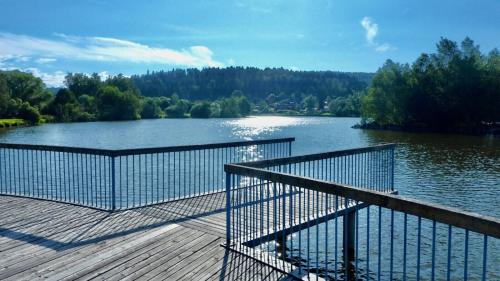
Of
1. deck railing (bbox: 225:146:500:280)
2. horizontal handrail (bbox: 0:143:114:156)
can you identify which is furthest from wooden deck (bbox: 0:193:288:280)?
horizontal handrail (bbox: 0:143:114:156)

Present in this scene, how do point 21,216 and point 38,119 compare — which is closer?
point 21,216

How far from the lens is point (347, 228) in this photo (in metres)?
5.81

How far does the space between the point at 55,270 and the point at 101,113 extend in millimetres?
94486

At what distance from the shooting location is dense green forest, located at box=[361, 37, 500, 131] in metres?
53.1

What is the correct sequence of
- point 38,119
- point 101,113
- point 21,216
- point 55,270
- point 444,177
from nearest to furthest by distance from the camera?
point 55,270 → point 21,216 → point 444,177 → point 38,119 → point 101,113

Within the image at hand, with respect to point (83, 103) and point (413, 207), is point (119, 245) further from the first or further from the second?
point (83, 103)

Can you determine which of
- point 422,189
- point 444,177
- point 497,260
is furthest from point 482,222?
point 444,177

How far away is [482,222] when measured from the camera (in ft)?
8.73

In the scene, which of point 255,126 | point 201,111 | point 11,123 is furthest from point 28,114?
point 201,111

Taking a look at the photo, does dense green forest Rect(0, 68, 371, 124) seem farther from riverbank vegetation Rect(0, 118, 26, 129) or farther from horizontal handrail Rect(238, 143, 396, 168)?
horizontal handrail Rect(238, 143, 396, 168)

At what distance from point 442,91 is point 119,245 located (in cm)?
5916

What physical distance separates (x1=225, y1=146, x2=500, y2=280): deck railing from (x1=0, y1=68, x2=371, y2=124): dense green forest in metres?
73.0

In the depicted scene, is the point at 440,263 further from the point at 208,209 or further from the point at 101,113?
the point at 101,113

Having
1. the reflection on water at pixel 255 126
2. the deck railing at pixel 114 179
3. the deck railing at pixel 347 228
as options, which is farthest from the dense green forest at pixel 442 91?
the deck railing at pixel 347 228
